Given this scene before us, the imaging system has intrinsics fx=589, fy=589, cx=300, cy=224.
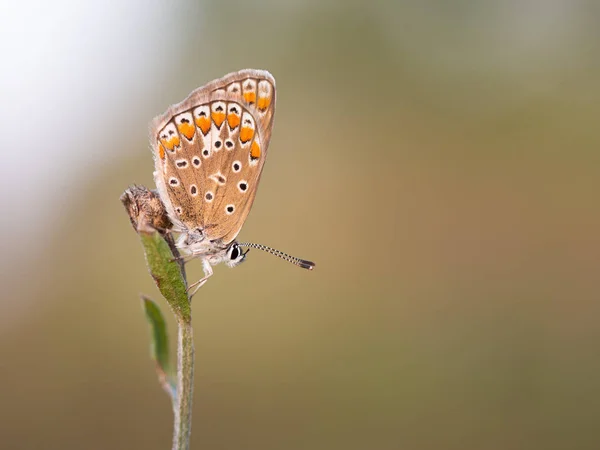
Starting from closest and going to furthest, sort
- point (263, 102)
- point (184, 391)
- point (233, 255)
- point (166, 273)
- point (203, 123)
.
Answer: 1. point (184, 391)
2. point (166, 273)
3. point (203, 123)
4. point (263, 102)
5. point (233, 255)

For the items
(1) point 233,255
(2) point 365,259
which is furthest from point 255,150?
(2) point 365,259

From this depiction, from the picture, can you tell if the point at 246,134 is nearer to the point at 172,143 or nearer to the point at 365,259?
the point at 172,143

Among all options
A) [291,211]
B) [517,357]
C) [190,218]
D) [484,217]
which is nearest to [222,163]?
[190,218]

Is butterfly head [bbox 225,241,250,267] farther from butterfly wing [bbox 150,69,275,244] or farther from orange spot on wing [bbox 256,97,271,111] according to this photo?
orange spot on wing [bbox 256,97,271,111]

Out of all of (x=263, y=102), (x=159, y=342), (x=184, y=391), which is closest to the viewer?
(x=184, y=391)

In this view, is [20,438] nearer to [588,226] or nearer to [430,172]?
[430,172]

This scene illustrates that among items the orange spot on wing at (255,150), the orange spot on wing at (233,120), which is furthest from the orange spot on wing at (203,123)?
the orange spot on wing at (255,150)

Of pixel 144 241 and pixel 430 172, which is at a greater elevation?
pixel 430 172
